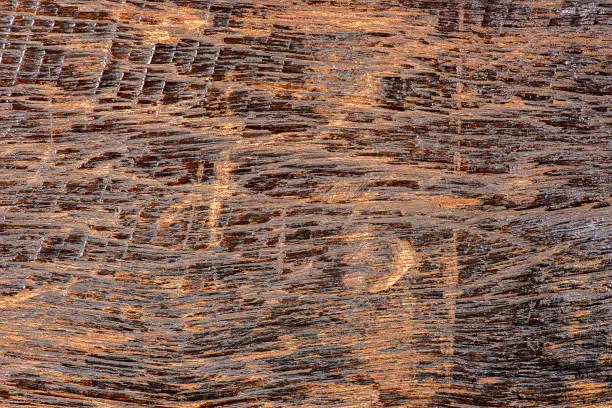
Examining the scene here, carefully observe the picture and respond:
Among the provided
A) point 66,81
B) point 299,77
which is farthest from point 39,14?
point 299,77

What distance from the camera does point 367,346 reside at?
1.98ft

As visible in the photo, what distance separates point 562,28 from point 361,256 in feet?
1.03

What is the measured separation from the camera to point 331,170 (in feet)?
2.04

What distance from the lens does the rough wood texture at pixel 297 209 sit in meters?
0.60

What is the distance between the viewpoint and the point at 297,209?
2.01 ft

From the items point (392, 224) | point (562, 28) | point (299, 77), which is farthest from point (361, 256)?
point (562, 28)

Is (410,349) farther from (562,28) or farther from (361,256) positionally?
(562,28)

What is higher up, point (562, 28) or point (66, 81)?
point (562, 28)

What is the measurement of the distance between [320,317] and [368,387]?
0.26 ft

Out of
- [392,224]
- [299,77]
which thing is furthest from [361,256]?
[299,77]

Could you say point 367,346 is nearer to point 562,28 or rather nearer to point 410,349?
point 410,349

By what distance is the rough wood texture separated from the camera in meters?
0.60

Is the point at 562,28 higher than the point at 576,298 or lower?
higher

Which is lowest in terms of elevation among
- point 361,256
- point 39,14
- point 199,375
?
point 199,375
